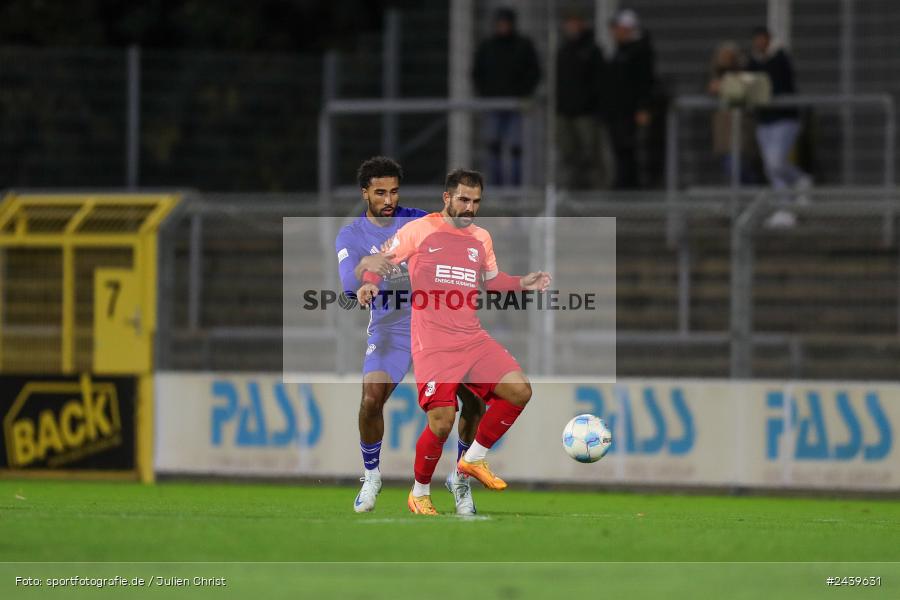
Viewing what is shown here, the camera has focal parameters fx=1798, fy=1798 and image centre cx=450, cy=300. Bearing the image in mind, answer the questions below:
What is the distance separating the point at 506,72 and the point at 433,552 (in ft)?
36.3

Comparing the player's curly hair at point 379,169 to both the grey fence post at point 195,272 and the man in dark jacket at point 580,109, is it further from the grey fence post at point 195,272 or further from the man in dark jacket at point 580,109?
the man in dark jacket at point 580,109

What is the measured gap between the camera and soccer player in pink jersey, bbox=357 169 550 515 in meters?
10.6

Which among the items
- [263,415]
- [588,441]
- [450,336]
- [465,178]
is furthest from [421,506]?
[263,415]

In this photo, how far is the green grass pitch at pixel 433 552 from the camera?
A: 739 cm

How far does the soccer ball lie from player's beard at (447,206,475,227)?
1.52 m

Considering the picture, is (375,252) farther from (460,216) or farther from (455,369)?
(455,369)

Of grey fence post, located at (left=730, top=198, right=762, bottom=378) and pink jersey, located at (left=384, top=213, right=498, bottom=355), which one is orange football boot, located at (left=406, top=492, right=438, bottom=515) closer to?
pink jersey, located at (left=384, top=213, right=498, bottom=355)

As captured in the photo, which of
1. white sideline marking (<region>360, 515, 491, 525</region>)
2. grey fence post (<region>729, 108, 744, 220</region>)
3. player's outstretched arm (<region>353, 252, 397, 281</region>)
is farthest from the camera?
grey fence post (<region>729, 108, 744, 220</region>)

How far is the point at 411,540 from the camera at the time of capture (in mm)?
8961

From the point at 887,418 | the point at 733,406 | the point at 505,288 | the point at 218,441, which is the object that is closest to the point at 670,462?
the point at 733,406

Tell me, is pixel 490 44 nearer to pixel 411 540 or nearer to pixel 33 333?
pixel 33 333

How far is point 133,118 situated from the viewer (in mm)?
19781

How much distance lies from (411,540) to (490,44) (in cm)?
1083

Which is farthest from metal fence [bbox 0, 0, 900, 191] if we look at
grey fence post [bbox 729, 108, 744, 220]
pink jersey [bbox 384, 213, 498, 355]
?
pink jersey [bbox 384, 213, 498, 355]
